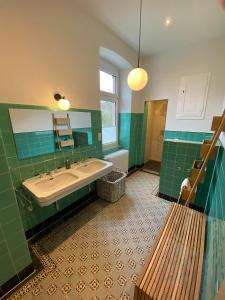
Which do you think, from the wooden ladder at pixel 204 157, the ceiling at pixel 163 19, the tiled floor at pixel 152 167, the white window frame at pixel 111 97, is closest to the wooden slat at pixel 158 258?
the wooden ladder at pixel 204 157

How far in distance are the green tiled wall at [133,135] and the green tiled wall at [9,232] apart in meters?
2.58

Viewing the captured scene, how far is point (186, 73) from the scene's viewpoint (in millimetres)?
2709

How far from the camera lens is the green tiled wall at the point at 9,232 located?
1023mm

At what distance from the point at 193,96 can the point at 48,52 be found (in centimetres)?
257

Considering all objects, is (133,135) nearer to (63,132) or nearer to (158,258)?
(63,132)

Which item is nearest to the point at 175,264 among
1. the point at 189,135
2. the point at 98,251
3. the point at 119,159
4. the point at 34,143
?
the point at 98,251

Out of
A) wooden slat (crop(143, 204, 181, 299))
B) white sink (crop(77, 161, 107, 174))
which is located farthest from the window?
wooden slat (crop(143, 204, 181, 299))

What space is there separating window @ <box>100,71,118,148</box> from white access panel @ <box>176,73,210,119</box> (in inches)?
55.0

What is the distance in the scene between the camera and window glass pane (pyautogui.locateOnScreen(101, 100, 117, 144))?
9.90ft

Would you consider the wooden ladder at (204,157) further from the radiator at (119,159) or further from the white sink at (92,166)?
the radiator at (119,159)

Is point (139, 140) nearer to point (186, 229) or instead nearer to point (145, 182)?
point (145, 182)

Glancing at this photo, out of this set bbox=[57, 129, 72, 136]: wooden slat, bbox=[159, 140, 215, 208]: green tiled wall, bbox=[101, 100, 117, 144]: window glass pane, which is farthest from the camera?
bbox=[101, 100, 117, 144]: window glass pane

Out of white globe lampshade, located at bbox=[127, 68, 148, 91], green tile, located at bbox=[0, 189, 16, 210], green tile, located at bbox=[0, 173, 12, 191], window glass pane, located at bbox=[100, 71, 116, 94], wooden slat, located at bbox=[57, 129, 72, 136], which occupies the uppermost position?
window glass pane, located at bbox=[100, 71, 116, 94]

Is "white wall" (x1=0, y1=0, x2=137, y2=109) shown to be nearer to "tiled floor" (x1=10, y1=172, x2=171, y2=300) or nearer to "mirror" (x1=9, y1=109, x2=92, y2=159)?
"mirror" (x1=9, y1=109, x2=92, y2=159)
